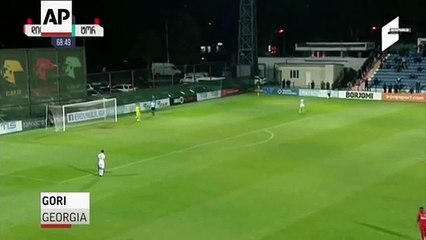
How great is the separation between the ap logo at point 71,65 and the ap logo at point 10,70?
3.85 metres

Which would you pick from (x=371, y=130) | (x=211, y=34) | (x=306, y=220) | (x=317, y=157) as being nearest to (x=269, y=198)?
(x=306, y=220)

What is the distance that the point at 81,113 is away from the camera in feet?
143

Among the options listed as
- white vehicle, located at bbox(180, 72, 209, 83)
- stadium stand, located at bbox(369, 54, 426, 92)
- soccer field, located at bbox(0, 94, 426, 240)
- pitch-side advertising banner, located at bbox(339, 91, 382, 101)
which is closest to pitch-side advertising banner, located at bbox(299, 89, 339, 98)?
pitch-side advertising banner, located at bbox(339, 91, 382, 101)

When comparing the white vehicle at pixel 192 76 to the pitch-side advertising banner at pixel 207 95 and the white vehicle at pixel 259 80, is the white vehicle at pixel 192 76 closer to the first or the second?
the white vehicle at pixel 259 80

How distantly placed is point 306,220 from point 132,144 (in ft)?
54.0

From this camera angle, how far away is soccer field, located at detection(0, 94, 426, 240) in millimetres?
19719

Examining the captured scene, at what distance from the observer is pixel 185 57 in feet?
A: 294

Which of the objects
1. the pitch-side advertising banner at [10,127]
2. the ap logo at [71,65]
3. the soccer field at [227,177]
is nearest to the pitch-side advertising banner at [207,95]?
the soccer field at [227,177]

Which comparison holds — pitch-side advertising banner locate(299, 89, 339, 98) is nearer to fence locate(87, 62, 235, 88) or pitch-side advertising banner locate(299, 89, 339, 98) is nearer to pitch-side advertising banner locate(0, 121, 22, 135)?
fence locate(87, 62, 235, 88)

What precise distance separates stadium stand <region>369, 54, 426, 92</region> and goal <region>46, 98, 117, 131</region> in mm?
28300

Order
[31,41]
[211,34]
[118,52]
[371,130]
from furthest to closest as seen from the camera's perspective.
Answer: [211,34]
[118,52]
[31,41]
[371,130]

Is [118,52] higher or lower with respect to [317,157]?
higher

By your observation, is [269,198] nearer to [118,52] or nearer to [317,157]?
[317,157]

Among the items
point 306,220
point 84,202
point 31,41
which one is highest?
point 31,41
